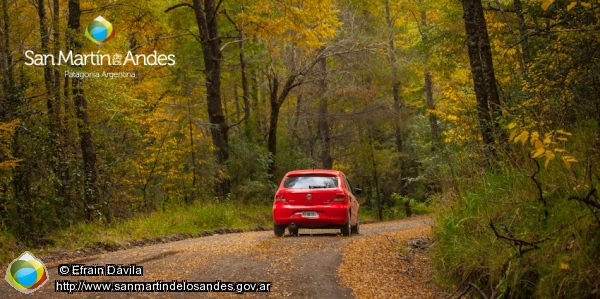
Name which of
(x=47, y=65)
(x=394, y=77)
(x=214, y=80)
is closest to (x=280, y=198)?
(x=47, y=65)

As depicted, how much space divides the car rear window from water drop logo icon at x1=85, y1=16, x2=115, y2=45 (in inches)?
278

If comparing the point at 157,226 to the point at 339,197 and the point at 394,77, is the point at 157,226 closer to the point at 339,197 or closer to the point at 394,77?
the point at 339,197

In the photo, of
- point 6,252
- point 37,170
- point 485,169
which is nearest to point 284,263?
point 485,169

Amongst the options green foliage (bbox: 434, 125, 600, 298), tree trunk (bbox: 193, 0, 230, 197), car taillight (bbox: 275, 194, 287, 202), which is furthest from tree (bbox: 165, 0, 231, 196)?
green foliage (bbox: 434, 125, 600, 298)

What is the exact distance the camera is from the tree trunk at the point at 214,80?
22.0m

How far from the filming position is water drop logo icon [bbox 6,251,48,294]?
26.6ft

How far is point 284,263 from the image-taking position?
9.00m

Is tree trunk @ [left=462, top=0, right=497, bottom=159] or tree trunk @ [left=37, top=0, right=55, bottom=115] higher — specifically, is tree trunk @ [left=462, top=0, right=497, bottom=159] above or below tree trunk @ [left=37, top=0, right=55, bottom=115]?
below

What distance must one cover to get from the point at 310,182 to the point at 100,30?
869 cm

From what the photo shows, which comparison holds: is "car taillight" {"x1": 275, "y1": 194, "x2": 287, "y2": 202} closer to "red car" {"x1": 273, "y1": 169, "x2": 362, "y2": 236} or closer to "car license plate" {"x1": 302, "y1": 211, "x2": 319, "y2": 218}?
"red car" {"x1": 273, "y1": 169, "x2": 362, "y2": 236}

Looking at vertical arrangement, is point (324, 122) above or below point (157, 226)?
above

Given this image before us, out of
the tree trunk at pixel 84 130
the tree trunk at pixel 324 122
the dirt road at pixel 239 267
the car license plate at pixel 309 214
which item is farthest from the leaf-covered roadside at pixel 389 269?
the tree trunk at pixel 324 122

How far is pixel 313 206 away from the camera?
44.0 feet

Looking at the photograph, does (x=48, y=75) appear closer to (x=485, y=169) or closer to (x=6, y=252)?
(x=6, y=252)
